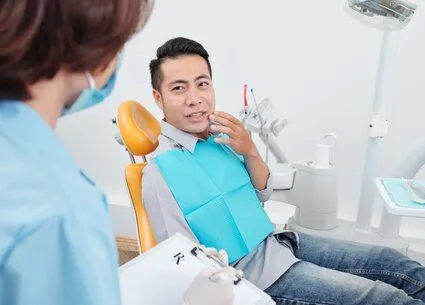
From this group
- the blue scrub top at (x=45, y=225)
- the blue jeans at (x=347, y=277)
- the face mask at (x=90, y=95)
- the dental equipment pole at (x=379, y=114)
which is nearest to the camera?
the blue scrub top at (x=45, y=225)

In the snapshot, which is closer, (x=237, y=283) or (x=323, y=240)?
(x=237, y=283)

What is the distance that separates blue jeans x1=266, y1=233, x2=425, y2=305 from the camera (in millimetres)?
978

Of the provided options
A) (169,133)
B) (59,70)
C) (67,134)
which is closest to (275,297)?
(169,133)

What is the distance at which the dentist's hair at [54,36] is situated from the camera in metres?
0.41

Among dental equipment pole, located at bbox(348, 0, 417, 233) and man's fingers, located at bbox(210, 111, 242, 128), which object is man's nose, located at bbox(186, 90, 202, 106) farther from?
dental equipment pole, located at bbox(348, 0, 417, 233)

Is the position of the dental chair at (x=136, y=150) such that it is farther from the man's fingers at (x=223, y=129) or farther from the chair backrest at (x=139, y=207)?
the man's fingers at (x=223, y=129)

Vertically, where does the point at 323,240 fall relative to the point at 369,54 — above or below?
below

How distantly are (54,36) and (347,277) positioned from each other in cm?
93

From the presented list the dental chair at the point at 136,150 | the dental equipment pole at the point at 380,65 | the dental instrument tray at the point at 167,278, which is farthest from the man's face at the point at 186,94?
the dental equipment pole at the point at 380,65

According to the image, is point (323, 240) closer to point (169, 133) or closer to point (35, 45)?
point (169, 133)

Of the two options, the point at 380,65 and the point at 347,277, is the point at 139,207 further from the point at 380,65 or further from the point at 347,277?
the point at 380,65

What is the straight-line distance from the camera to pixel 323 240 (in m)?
1.25

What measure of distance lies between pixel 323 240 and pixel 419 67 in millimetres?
942

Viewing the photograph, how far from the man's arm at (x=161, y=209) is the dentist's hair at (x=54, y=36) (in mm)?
628
